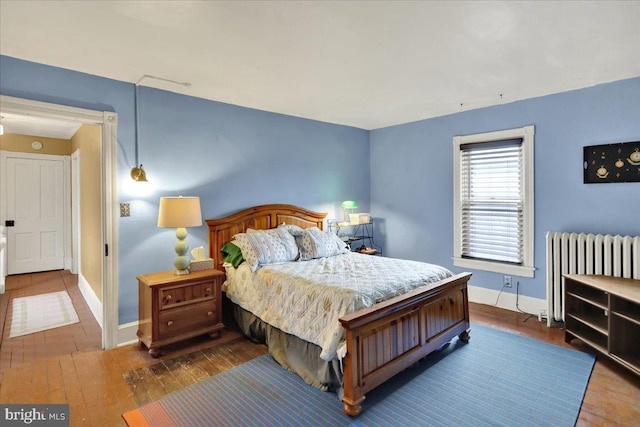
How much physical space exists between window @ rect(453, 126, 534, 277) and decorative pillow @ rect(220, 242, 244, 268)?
9.24 feet

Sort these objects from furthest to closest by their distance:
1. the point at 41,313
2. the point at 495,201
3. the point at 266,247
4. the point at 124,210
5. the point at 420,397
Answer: the point at 495,201, the point at 41,313, the point at 266,247, the point at 124,210, the point at 420,397

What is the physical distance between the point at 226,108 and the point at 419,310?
2922 millimetres

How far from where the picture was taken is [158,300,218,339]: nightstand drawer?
294 centimetres

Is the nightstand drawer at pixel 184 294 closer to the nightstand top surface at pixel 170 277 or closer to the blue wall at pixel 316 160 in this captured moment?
the nightstand top surface at pixel 170 277

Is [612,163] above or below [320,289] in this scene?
above

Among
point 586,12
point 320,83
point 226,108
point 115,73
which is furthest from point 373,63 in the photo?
point 115,73

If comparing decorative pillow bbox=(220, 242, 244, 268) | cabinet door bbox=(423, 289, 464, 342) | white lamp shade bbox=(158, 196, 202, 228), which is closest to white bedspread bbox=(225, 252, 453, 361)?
decorative pillow bbox=(220, 242, 244, 268)

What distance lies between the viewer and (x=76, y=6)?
6.47ft

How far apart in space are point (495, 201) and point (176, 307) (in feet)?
12.3


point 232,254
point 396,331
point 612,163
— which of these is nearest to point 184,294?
point 232,254

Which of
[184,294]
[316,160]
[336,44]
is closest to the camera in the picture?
[336,44]

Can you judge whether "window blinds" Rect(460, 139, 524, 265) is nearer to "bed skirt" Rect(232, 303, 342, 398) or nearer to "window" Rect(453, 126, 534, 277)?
"window" Rect(453, 126, 534, 277)

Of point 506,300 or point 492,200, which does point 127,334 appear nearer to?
point 506,300

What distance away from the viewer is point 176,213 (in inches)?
120
